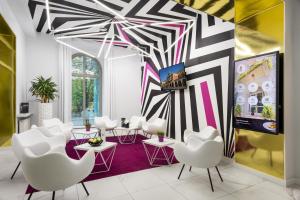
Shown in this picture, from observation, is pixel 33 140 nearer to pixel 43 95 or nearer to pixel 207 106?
pixel 43 95

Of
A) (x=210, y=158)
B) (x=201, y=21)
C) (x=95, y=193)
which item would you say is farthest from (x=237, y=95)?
(x=95, y=193)

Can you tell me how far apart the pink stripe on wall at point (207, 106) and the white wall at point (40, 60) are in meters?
5.67

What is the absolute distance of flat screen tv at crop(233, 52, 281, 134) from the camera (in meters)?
3.13

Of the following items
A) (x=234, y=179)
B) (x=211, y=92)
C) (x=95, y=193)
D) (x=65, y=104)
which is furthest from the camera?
(x=65, y=104)

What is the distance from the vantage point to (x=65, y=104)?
24.5 feet

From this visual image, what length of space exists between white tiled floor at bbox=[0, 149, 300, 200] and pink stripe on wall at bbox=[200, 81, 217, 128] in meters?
1.34

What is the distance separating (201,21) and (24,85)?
21.1 ft

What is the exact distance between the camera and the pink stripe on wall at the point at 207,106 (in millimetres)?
4711

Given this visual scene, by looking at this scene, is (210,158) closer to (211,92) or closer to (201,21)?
(211,92)

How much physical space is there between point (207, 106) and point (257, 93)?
5.08ft

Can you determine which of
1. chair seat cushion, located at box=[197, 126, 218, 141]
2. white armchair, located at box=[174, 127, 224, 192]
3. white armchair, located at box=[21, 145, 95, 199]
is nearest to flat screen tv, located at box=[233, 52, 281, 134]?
chair seat cushion, located at box=[197, 126, 218, 141]

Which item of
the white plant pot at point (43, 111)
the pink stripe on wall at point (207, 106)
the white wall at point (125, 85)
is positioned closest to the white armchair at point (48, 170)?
the pink stripe on wall at point (207, 106)

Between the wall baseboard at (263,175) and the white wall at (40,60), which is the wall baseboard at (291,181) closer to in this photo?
the wall baseboard at (263,175)

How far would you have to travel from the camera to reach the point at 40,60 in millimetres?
7246
